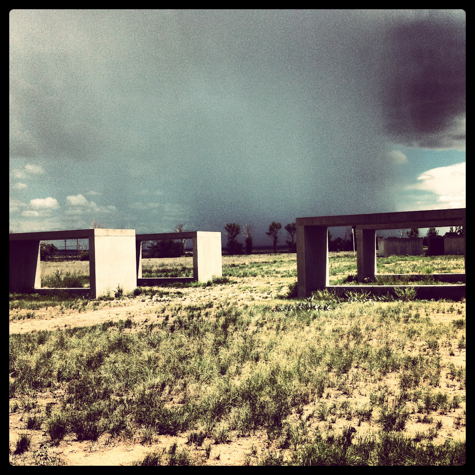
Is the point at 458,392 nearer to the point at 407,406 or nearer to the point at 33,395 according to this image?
the point at 407,406

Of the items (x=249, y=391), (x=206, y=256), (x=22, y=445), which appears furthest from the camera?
(x=206, y=256)

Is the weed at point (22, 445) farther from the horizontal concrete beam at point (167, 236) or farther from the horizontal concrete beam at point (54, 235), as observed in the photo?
the horizontal concrete beam at point (167, 236)

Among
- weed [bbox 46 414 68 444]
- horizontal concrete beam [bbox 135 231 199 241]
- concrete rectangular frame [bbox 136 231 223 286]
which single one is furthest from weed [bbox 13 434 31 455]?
horizontal concrete beam [bbox 135 231 199 241]

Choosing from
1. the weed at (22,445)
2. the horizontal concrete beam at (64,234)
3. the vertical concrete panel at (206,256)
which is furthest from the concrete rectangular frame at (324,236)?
the weed at (22,445)

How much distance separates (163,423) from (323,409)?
7.55ft

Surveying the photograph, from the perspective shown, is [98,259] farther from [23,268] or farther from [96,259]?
[23,268]

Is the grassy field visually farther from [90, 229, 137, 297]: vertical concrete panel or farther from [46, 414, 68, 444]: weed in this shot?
[90, 229, 137, 297]: vertical concrete panel

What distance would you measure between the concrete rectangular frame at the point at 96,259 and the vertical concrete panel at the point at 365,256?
43.2 feet

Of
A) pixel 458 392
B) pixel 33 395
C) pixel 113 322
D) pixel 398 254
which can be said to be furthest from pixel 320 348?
pixel 398 254

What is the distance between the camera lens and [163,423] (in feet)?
18.5

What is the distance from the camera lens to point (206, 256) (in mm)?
28578

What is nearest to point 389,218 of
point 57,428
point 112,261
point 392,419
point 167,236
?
point 392,419

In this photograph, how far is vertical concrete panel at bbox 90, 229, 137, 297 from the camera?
20.9 meters

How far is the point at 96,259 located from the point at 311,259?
36.2 ft
